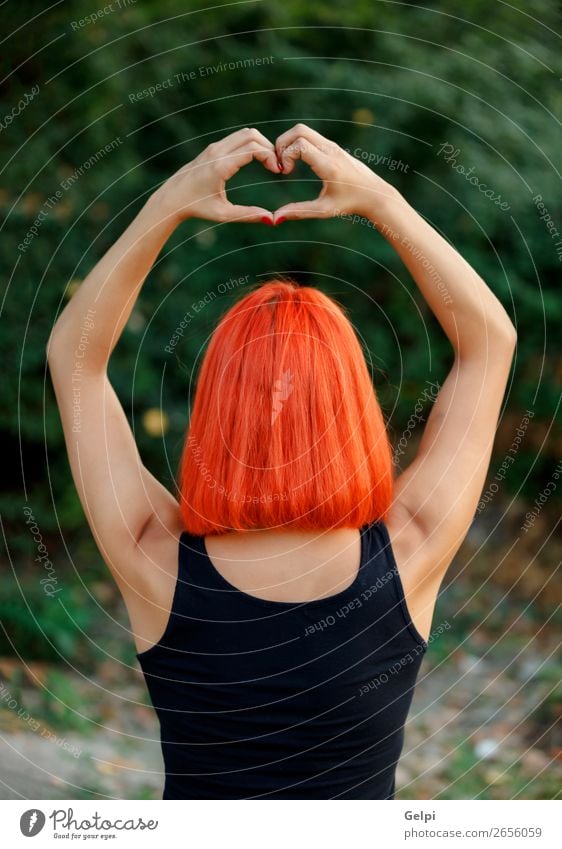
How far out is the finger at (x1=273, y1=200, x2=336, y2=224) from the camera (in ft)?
3.84

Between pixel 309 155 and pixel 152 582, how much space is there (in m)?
0.57

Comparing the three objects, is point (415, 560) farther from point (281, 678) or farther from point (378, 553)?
point (281, 678)

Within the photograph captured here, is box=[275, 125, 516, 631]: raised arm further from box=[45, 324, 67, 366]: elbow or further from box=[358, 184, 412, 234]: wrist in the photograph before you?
box=[45, 324, 67, 366]: elbow

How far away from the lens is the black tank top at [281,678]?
1.13 meters

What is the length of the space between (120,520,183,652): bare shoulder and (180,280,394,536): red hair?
4 cm

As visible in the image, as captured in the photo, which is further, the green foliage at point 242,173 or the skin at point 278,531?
the green foliage at point 242,173

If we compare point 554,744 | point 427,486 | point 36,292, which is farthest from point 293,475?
point 36,292

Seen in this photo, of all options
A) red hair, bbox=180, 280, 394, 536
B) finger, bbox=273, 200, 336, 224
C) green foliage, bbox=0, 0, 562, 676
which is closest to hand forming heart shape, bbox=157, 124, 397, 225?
finger, bbox=273, 200, 336, 224

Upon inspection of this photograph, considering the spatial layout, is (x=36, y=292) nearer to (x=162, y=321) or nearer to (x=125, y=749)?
(x=162, y=321)

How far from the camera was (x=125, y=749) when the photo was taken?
9.29 ft

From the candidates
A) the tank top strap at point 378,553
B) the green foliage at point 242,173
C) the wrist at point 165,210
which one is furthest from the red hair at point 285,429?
the green foliage at point 242,173

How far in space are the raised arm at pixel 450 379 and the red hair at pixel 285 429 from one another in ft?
0.21

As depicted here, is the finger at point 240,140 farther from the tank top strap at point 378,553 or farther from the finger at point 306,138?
the tank top strap at point 378,553
